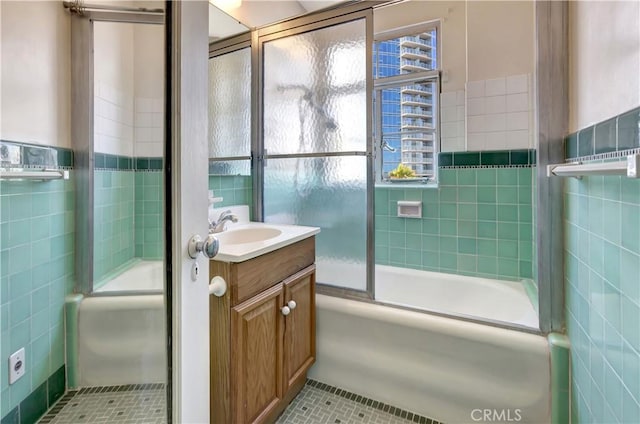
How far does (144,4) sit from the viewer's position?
83 centimetres

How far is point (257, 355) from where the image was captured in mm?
1333

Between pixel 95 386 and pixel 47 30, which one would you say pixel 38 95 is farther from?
pixel 95 386

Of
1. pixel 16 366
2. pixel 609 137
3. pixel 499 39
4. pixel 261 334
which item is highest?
pixel 499 39

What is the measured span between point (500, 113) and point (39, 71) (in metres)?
2.34

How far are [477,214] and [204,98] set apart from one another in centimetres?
207

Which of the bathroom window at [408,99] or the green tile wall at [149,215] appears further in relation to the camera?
the bathroom window at [408,99]

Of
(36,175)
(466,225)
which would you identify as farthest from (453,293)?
(36,175)

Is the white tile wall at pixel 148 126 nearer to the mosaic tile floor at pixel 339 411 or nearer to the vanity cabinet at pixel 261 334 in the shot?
the vanity cabinet at pixel 261 334

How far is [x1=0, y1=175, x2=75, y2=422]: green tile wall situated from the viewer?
0.81 m

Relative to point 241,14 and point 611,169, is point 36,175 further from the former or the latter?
point 241,14

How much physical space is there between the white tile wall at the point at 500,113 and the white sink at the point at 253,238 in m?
1.35

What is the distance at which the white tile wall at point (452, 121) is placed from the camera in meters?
2.34

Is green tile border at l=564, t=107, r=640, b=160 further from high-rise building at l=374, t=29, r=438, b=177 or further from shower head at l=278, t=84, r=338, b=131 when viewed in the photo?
high-rise building at l=374, t=29, r=438, b=177

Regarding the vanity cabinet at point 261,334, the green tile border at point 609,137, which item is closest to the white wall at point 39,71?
the vanity cabinet at point 261,334
